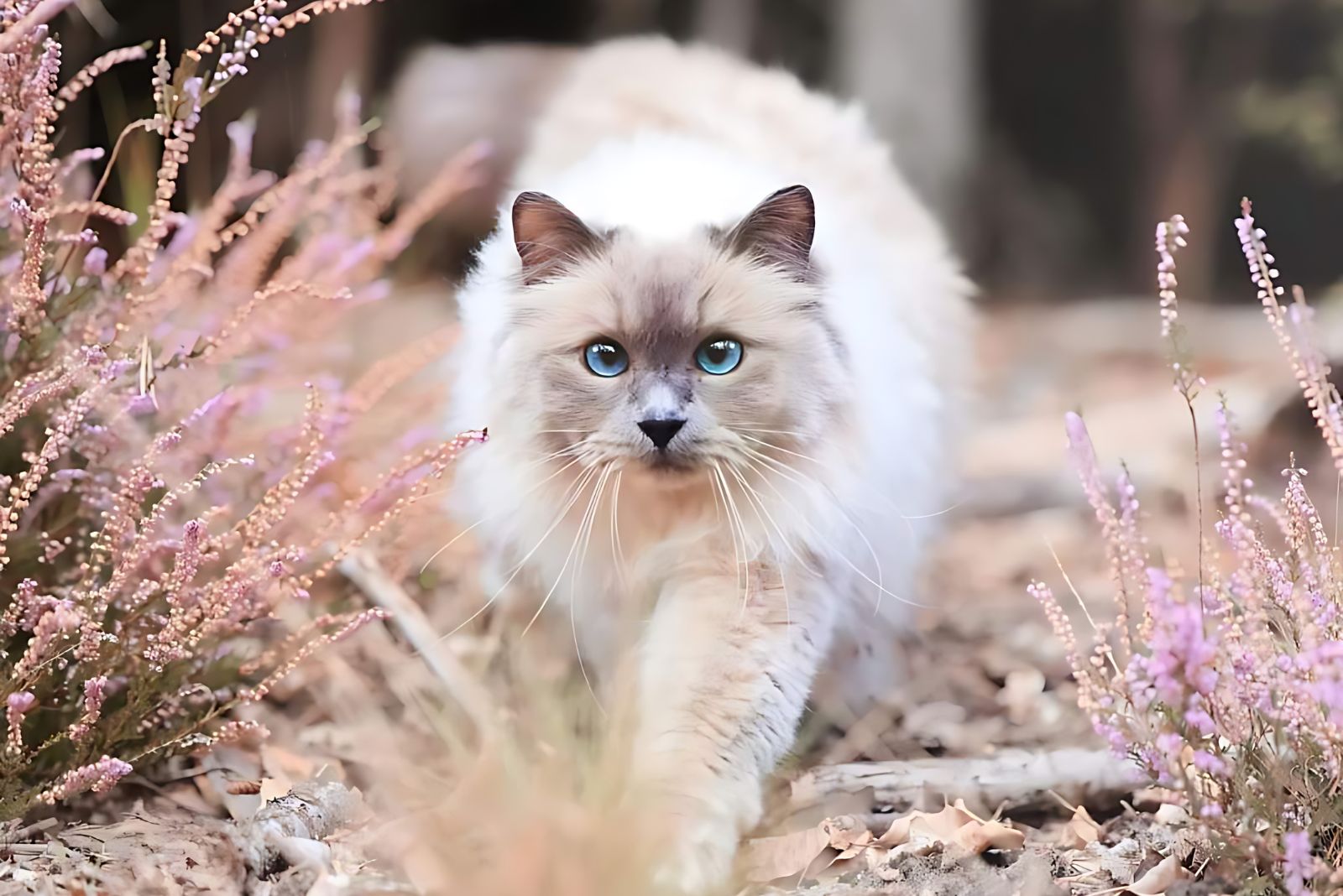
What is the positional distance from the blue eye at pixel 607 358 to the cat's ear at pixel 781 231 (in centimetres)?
19

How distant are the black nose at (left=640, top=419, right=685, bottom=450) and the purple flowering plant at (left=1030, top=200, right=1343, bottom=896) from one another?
1.44 ft

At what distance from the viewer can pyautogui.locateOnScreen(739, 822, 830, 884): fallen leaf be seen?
133 cm

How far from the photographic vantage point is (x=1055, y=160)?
4652 millimetres

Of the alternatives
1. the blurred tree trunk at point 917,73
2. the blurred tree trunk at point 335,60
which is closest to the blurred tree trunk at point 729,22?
the blurred tree trunk at point 917,73

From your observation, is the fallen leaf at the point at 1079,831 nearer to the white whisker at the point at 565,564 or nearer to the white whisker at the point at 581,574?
the white whisker at the point at 581,574

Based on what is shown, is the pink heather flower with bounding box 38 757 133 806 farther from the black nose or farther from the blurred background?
the blurred background

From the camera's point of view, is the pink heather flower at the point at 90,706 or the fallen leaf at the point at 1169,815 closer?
the pink heather flower at the point at 90,706

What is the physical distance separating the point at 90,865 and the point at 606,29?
274 centimetres

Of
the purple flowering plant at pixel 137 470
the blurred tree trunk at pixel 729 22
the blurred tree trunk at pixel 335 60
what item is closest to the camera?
the purple flowering plant at pixel 137 470

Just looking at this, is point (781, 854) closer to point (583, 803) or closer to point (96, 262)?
point (583, 803)

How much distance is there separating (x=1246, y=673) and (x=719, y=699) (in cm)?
57

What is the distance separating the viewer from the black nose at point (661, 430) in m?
1.38

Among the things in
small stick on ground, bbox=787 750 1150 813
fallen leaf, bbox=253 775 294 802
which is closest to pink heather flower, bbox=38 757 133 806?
fallen leaf, bbox=253 775 294 802

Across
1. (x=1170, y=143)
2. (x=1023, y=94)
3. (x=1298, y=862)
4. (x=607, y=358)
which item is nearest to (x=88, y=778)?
(x=607, y=358)
